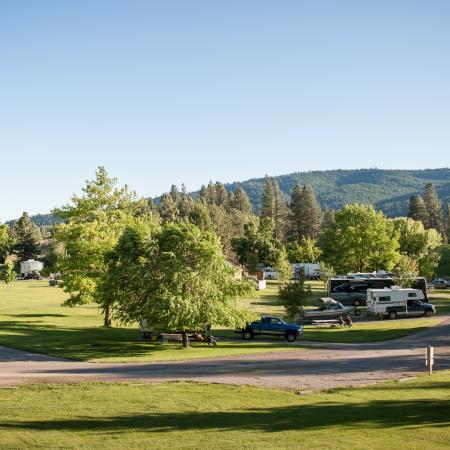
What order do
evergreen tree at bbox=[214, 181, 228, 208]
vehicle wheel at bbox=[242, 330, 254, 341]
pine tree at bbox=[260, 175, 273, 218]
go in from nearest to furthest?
vehicle wheel at bbox=[242, 330, 254, 341]
pine tree at bbox=[260, 175, 273, 218]
evergreen tree at bbox=[214, 181, 228, 208]

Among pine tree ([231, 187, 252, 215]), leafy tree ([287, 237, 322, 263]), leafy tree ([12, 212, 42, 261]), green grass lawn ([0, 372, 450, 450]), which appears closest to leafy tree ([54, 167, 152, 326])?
green grass lawn ([0, 372, 450, 450])

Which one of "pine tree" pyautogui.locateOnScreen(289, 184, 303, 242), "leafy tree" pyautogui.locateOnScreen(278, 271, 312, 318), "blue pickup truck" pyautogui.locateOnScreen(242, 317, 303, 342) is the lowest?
"blue pickup truck" pyautogui.locateOnScreen(242, 317, 303, 342)

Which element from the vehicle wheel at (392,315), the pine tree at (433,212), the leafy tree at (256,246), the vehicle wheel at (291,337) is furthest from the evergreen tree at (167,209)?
the vehicle wheel at (291,337)

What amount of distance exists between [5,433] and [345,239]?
226 feet

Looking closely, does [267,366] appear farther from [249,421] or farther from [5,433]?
[5,433]

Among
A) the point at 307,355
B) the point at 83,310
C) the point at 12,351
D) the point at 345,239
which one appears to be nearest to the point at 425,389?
the point at 307,355

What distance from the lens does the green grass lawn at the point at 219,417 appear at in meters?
16.7

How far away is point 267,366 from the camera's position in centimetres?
3172

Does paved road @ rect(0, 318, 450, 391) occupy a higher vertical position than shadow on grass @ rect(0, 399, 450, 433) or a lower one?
lower

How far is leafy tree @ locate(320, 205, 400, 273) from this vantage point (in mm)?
81688

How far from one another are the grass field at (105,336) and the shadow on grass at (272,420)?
14.6 m

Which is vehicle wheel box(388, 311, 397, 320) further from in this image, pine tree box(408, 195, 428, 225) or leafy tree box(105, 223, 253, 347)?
pine tree box(408, 195, 428, 225)

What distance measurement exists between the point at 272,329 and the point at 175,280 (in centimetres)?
1099

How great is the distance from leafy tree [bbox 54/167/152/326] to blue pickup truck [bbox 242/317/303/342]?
1182 centimetres
